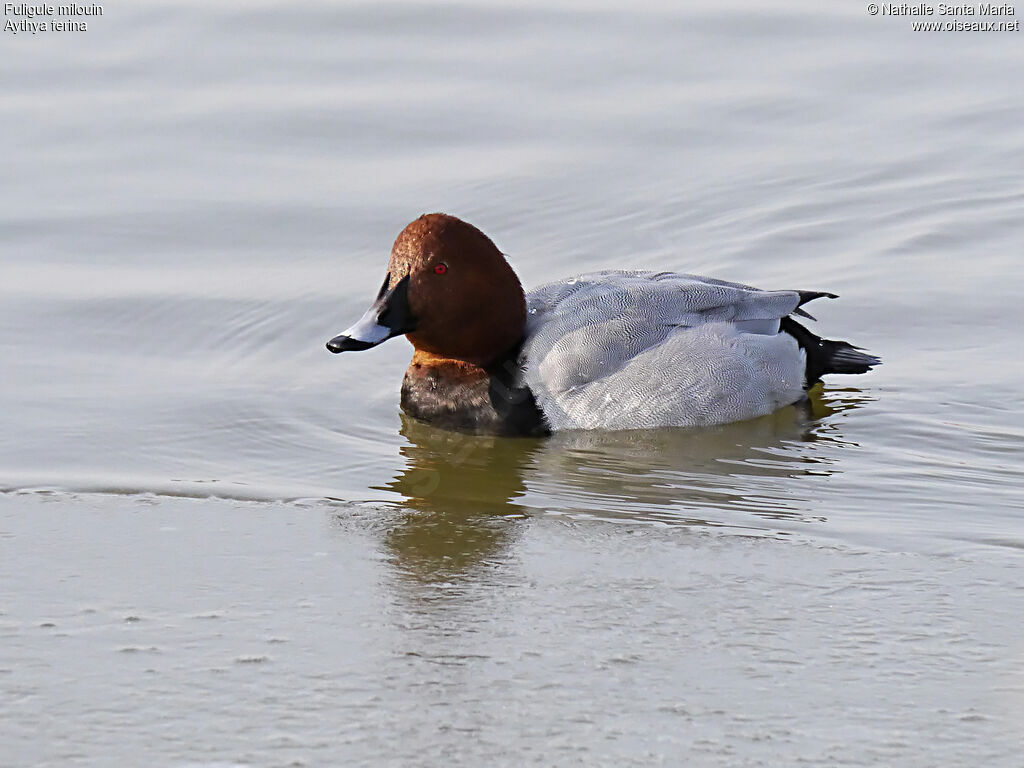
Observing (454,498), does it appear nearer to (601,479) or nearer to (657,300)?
(601,479)

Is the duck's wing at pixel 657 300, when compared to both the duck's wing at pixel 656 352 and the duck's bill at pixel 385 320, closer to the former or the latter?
the duck's wing at pixel 656 352

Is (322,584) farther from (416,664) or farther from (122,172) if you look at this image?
(122,172)

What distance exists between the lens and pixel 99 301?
8.66 metres

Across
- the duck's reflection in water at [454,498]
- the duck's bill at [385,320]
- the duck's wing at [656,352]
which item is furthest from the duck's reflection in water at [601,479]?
the duck's bill at [385,320]

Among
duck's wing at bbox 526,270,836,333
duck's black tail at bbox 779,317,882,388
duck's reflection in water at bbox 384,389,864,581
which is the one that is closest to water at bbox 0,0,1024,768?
duck's reflection in water at bbox 384,389,864,581

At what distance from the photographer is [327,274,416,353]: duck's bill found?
23.7ft

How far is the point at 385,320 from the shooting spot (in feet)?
24.2

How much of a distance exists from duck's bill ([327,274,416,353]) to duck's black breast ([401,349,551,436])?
30cm

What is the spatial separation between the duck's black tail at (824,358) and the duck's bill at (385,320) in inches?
75.4

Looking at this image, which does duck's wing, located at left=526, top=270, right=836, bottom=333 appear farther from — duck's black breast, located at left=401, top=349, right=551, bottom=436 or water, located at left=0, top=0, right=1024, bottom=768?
water, located at left=0, top=0, right=1024, bottom=768

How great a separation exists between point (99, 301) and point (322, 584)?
3970 millimetres

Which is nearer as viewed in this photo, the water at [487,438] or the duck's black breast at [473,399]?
the water at [487,438]

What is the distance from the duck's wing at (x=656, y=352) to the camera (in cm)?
739

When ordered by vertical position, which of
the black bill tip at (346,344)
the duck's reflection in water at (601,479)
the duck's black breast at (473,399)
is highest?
the black bill tip at (346,344)
